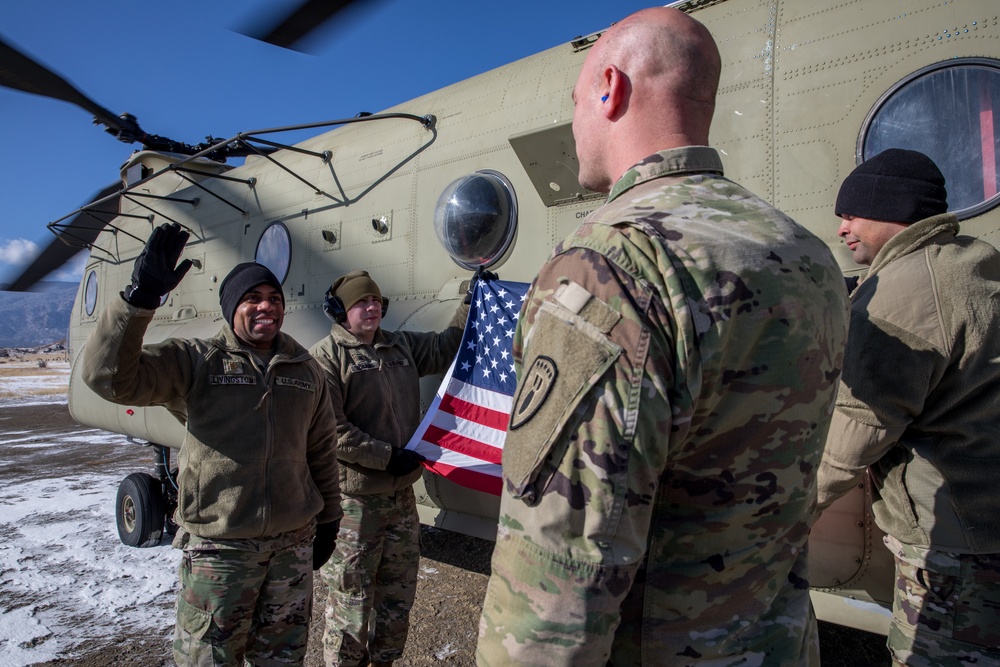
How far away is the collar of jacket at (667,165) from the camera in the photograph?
113 centimetres

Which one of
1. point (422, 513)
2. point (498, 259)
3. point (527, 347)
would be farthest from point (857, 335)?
point (422, 513)

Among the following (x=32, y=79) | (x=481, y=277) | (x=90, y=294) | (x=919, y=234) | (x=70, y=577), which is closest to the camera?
(x=919, y=234)

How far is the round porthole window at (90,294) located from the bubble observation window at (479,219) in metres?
6.54

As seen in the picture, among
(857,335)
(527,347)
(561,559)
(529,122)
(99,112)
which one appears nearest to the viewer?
(561,559)

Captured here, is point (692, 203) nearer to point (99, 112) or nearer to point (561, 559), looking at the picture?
point (561, 559)

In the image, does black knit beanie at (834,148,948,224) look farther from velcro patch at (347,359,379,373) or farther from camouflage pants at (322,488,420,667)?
camouflage pants at (322,488,420,667)

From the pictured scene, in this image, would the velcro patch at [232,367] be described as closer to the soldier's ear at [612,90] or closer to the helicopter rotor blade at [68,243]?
the soldier's ear at [612,90]

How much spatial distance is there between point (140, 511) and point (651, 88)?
18.4ft

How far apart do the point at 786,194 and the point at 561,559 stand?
246 centimetres

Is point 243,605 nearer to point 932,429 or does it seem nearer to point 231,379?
point 231,379

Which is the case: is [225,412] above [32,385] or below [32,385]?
above

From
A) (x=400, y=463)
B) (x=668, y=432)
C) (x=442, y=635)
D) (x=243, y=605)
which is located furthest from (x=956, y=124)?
(x=442, y=635)

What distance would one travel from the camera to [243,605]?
98.9 inches

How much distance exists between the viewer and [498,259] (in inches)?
155
